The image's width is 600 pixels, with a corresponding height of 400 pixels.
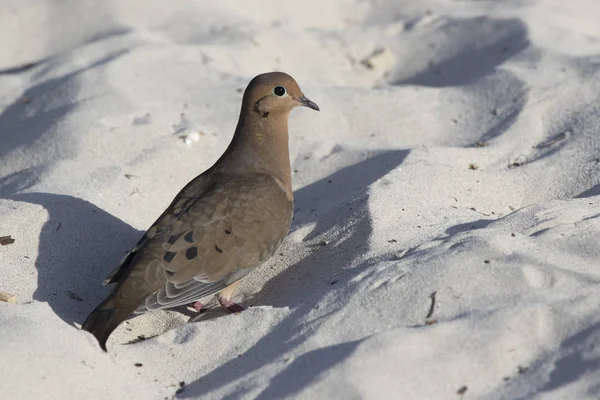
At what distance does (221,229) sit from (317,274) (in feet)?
1.60

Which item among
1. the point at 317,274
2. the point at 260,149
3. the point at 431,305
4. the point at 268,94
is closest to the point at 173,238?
the point at 317,274

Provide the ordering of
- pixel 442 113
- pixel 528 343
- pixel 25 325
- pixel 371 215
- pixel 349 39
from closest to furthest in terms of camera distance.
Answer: pixel 528 343
pixel 25 325
pixel 371 215
pixel 442 113
pixel 349 39

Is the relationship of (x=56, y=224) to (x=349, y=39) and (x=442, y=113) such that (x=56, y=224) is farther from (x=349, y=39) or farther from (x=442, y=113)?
(x=349, y=39)

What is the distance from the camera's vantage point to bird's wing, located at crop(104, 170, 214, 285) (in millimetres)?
4035

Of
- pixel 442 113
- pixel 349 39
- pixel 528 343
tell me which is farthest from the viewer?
pixel 349 39

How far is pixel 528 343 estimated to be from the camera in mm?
3186

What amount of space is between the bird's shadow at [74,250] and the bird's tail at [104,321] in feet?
0.93

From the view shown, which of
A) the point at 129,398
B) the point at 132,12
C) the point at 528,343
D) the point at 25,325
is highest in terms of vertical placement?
the point at 132,12

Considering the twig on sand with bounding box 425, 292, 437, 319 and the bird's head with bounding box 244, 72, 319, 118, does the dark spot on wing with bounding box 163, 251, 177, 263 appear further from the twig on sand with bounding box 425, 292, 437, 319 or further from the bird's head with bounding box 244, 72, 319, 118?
the twig on sand with bounding box 425, 292, 437, 319

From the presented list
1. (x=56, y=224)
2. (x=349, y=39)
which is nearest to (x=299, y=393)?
(x=56, y=224)

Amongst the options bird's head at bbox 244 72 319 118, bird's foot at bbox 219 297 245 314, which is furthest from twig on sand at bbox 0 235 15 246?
bird's head at bbox 244 72 319 118

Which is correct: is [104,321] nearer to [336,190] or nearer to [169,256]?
[169,256]

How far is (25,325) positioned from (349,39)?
14.1 feet

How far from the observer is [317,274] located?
13.7ft
